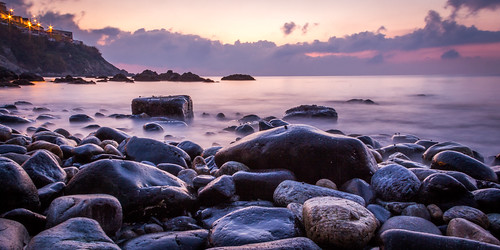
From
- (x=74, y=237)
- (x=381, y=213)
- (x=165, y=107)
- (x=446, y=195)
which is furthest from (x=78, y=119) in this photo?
(x=446, y=195)

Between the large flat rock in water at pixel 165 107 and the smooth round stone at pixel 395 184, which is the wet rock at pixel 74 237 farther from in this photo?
the large flat rock in water at pixel 165 107

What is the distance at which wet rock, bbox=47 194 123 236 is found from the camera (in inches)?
81.0

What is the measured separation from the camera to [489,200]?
2.56 metres

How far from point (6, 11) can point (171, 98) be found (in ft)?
345

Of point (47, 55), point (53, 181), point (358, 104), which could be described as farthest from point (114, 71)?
point (53, 181)

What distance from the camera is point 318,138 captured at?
3.28 m

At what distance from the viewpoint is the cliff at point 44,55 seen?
7081cm

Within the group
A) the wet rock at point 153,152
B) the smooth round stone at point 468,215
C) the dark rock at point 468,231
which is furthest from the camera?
the wet rock at point 153,152

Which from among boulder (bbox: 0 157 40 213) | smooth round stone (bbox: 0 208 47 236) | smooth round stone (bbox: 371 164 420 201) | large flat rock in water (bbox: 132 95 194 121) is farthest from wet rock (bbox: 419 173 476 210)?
large flat rock in water (bbox: 132 95 194 121)

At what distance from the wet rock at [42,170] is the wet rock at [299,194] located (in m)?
1.88

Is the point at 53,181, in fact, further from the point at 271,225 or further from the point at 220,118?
the point at 220,118

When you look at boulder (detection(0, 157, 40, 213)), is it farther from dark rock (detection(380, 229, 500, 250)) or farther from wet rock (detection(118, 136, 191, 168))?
dark rock (detection(380, 229, 500, 250))

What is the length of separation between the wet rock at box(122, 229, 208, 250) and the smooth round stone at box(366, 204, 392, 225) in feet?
4.05

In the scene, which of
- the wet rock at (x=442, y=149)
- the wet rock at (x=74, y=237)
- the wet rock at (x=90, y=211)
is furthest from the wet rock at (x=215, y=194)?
the wet rock at (x=442, y=149)
